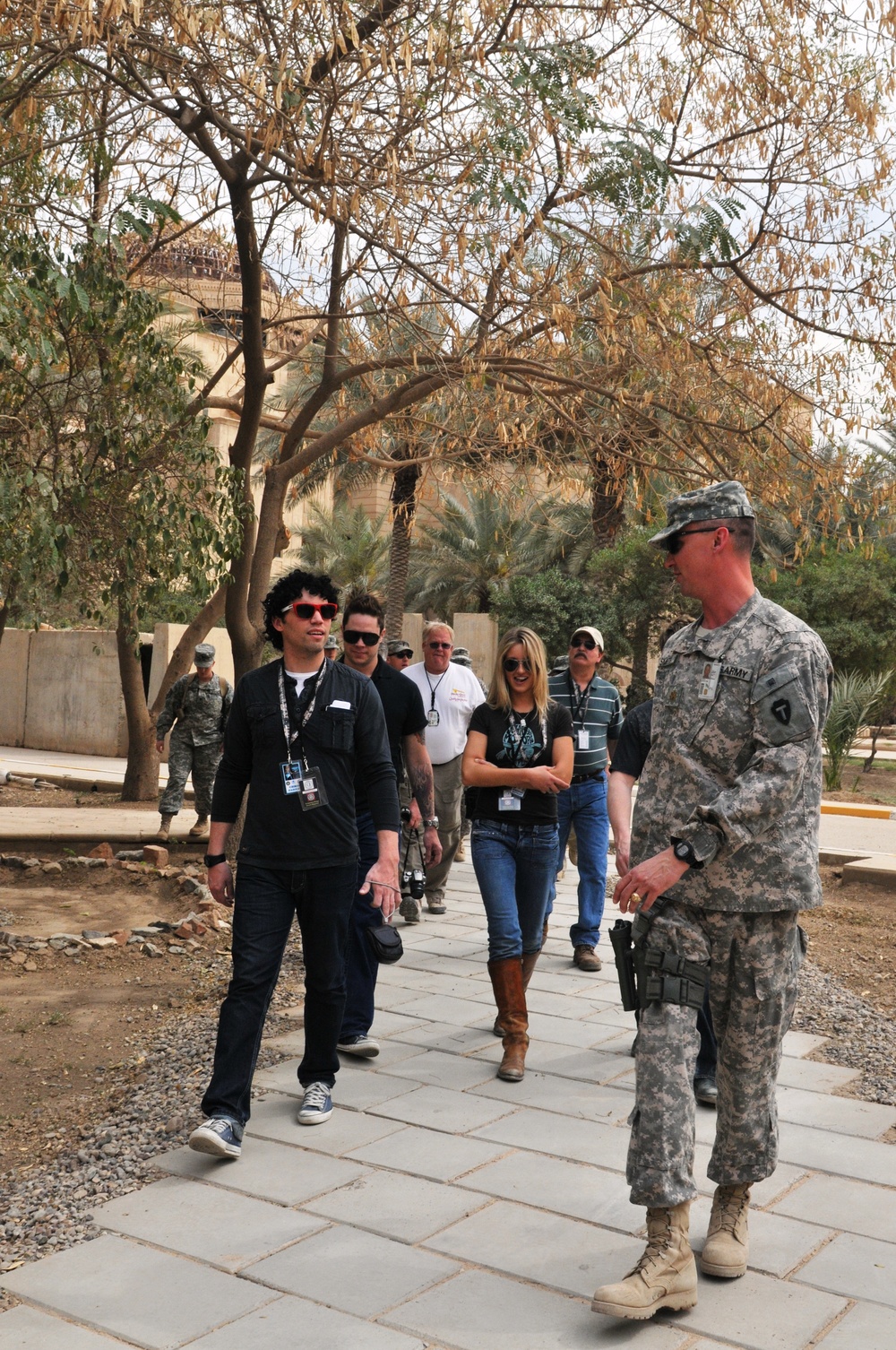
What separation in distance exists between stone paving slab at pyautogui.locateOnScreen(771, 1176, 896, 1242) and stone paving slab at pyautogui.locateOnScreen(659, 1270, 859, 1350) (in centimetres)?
51

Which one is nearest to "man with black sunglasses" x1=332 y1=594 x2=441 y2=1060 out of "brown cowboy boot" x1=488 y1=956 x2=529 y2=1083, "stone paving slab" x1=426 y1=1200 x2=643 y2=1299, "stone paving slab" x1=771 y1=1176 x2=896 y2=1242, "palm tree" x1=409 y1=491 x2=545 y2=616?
"brown cowboy boot" x1=488 y1=956 x2=529 y2=1083

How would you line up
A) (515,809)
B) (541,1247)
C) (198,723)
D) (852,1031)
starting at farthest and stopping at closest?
(198,723) < (852,1031) < (515,809) < (541,1247)

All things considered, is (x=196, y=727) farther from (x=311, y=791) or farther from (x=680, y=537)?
(x=680, y=537)

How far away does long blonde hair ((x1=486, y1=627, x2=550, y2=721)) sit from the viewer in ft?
18.7

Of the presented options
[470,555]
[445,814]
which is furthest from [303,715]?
[470,555]

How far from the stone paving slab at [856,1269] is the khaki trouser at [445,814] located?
502 centimetres

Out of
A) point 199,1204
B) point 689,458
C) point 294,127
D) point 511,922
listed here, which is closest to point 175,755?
point 689,458

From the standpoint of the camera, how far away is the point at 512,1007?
5289mm

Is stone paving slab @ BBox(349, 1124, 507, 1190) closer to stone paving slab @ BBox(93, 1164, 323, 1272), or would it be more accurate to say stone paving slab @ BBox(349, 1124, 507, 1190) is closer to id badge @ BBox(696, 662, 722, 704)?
stone paving slab @ BBox(93, 1164, 323, 1272)

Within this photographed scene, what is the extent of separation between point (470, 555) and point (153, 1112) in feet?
99.8

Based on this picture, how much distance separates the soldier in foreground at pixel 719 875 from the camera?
3.21 m

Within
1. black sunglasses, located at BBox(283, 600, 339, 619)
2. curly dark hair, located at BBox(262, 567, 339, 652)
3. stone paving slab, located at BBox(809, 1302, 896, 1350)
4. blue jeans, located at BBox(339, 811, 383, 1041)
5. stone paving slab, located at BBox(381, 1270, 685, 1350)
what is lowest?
stone paving slab, located at BBox(381, 1270, 685, 1350)

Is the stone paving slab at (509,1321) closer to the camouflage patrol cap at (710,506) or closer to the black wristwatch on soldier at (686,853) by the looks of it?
the black wristwatch on soldier at (686,853)

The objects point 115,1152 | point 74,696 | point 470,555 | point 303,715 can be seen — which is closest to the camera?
point 115,1152
